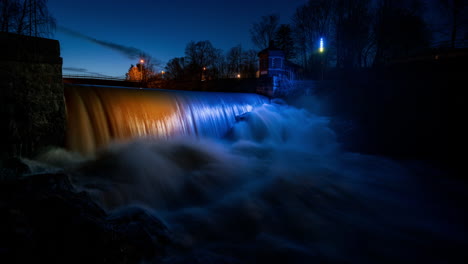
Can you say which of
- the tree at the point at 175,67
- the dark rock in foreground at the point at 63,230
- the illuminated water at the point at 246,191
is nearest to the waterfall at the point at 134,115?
the illuminated water at the point at 246,191

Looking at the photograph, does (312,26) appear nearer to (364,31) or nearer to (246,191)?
(364,31)

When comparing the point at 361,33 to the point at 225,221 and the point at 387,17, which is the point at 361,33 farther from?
the point at 225,221

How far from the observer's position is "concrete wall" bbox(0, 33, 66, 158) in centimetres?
383

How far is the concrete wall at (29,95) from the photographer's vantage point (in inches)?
151

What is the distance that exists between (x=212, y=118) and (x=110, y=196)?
6.16 m

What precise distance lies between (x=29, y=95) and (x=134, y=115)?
8.42 ft

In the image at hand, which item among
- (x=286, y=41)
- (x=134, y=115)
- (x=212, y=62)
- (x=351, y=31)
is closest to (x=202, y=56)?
(x=212, y=62)

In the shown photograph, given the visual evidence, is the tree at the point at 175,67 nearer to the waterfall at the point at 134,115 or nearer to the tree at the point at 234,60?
the tree at the point at 234,60

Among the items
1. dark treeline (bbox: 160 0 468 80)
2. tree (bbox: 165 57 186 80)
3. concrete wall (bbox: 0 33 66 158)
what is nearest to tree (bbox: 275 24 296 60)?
dark treeline (bbox: 160 0 468 80)

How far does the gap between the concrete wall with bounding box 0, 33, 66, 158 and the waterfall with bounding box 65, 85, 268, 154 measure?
2.03ft

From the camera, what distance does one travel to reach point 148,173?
4.97m

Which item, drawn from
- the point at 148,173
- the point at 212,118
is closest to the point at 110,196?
the point at 148,173

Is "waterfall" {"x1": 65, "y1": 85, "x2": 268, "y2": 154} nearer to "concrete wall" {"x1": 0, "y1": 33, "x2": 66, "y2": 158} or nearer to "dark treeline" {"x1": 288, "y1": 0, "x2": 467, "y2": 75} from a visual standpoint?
"concrete wall" {"x1": 0, "y1": 33, "x2": 66, "y2": 158}

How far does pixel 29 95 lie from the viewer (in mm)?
4098
